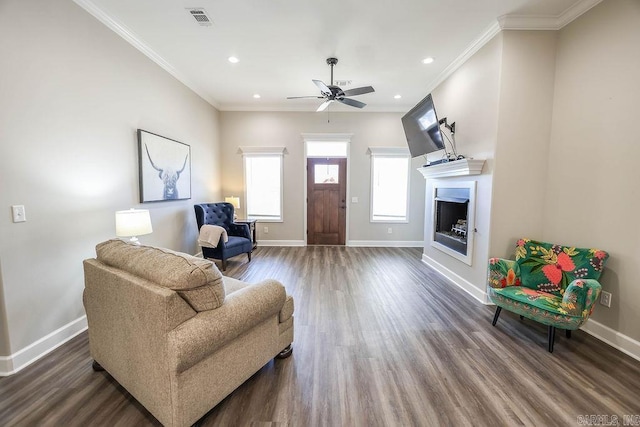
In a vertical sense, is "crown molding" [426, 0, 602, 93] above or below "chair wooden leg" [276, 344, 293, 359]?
above

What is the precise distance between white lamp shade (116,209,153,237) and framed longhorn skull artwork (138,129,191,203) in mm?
693

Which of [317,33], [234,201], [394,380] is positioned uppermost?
[317,33]

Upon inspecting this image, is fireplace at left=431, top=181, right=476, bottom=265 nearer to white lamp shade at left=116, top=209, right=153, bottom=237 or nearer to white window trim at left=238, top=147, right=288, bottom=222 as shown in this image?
white window trim at left=238, top=147, right=288, bottom=222

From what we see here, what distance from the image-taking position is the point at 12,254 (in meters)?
1.78

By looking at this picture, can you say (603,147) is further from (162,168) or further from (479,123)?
(162,168)

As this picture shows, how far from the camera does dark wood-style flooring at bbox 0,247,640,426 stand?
57.0 inches

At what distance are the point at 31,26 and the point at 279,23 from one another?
2.05 m

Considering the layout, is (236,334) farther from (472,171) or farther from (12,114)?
(472,171)

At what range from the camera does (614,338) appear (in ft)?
6.89

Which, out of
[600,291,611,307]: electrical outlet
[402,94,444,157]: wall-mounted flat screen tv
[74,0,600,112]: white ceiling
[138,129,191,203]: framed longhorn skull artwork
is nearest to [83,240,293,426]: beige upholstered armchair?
[138,129,191,203]: framed longhorn skull artwork

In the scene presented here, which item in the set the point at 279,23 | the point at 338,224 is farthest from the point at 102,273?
the point at 338,224

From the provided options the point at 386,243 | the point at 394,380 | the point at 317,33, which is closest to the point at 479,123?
the point at 317,33

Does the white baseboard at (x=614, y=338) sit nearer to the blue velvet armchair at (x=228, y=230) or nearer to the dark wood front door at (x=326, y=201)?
the dark wood front door at (x=326, y=201)

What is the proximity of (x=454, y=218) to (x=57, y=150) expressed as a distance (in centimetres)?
473
